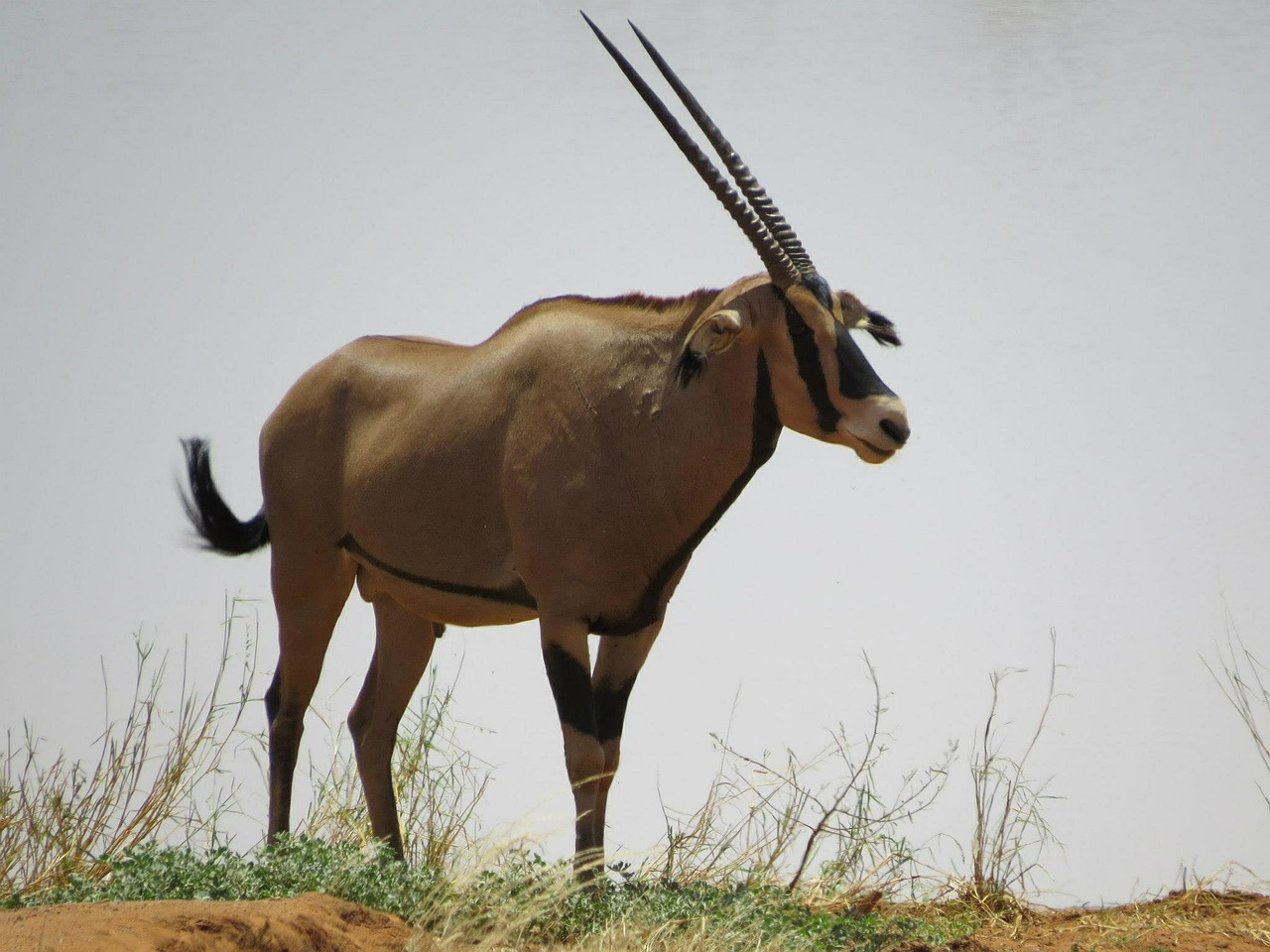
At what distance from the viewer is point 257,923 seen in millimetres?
4469

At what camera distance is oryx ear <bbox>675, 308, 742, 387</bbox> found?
582 cm

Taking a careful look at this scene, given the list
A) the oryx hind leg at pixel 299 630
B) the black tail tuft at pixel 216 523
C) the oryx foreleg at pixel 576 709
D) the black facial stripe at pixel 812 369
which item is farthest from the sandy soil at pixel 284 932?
the black tail tuft at pixel 216 523

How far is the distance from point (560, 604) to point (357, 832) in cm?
198

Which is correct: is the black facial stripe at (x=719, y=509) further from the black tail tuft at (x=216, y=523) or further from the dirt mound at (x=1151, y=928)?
the black tail tuft at (x=216, y=523)

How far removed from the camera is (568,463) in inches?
239

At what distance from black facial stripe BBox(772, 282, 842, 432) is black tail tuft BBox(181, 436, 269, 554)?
10.3ft

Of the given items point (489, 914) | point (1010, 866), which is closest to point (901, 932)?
point (1010, 866)

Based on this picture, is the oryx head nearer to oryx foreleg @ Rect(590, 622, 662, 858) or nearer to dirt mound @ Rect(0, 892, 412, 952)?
oryx foreleg @ Rect(590, 622, 662, 858)

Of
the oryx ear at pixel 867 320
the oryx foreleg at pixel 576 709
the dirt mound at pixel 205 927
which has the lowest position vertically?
the dirt mound at pixel 205 927

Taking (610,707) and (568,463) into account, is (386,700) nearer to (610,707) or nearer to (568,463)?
(610,707)

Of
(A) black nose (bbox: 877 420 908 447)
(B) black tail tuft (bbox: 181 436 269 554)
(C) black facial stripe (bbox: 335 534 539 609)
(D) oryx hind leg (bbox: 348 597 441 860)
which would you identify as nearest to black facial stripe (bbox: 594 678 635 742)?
(C) black facial stripe (bbox: 335 534 539 609)

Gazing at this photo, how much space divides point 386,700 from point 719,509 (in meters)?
2.05

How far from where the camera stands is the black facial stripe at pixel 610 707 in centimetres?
621

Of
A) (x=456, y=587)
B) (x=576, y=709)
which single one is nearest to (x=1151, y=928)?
(x=576, y=709)
